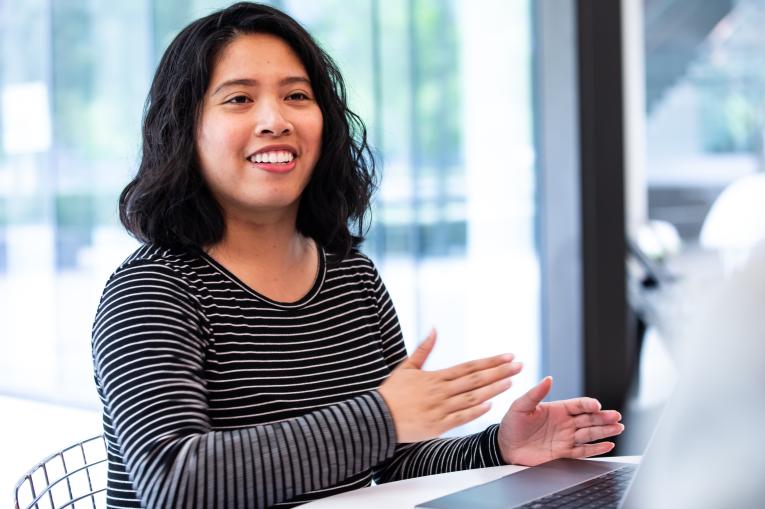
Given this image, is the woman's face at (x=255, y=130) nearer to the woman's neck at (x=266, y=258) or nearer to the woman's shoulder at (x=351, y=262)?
the woman's neck at (x=266, y=258)

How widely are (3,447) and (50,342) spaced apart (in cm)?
104

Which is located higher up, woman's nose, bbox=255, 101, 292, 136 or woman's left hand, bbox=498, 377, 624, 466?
woman's nose, bbox=255, 101, 292, 136

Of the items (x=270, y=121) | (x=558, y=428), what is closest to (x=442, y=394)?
(x=558, y=428)

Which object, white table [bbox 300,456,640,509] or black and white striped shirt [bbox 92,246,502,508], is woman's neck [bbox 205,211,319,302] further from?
white table [bbox 300,456,640,509]

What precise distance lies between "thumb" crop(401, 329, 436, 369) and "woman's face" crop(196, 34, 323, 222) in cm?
37

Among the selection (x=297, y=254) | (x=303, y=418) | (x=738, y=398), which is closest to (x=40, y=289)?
(x=297, y=254)

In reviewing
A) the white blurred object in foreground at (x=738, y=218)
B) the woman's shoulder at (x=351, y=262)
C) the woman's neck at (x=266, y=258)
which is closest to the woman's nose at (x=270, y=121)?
the woman's neck at (x=266, y=258)

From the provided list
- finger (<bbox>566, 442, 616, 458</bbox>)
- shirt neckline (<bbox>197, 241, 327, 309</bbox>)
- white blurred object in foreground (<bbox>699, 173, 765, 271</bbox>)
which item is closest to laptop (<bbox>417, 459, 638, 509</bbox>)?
finger (<bbox>566, 442, 616, 458</bbox>)

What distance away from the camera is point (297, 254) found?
5.02ft

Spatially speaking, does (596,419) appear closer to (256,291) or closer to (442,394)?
(442,394)

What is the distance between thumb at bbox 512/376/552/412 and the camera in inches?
50.4

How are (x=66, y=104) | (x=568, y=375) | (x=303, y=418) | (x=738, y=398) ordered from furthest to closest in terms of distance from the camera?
(x=66, y=104), (x=568, y=375), (x=303, y=418), (x=738, y=398)

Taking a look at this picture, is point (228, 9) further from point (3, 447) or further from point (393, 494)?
point (3, 447)

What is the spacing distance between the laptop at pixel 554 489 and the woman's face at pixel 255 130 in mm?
534
